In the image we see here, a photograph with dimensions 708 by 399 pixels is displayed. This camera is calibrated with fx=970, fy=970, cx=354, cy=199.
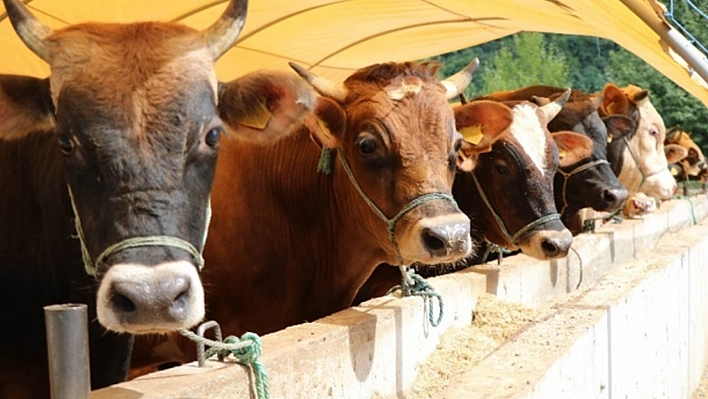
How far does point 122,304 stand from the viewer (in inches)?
113

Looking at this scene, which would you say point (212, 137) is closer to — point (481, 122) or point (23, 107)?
point (23, 107)

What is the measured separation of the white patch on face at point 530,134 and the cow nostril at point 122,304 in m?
4.05

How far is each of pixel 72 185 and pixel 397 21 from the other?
5543 mm

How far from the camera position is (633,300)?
5629 mm

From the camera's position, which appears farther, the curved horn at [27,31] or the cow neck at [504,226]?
the cow neck at [504,226]

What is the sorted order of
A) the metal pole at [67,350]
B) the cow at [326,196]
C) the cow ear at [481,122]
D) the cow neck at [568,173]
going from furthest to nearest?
1. the cow neck at [568,173]
2. the cow ear at [481,122]
3. the cow at [326,196]
4. the metal pole at [67,350]

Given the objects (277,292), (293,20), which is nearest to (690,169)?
(293,20)

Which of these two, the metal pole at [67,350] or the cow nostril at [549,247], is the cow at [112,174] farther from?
the cow nostril at [549,247]

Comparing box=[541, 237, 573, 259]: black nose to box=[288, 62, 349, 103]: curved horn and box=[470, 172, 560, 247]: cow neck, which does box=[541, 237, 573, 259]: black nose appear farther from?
box=[288, 62, 349, 103]: curved horn

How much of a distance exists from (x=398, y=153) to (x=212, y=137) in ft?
4.65

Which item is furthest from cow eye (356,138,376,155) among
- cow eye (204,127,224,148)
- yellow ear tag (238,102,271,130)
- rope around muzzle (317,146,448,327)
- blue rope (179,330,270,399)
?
blue rope (179,330,270,399)

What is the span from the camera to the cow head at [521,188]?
6.21m

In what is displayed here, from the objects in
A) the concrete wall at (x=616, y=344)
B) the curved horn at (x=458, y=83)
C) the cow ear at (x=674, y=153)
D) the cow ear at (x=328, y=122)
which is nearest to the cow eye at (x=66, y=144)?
the concrete wall at (x=616, y=344)

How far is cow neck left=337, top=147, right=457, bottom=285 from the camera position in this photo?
452 centimetres
